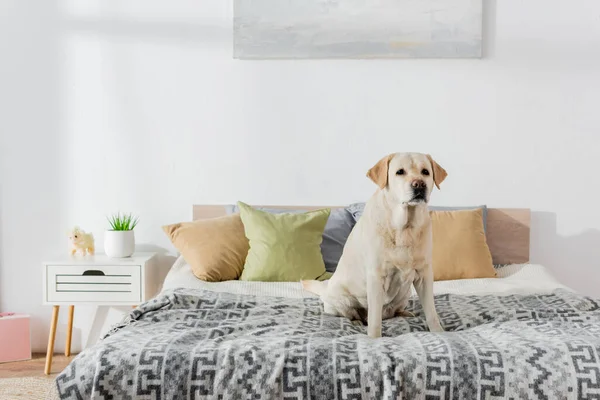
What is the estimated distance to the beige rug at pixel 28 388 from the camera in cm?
306

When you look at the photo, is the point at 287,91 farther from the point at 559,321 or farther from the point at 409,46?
the point at 559,321

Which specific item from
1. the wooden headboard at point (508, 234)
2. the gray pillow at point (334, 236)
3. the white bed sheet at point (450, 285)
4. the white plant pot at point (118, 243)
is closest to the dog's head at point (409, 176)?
the white bed sheet at point (450, 285)

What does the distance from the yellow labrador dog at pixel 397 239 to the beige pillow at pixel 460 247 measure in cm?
91

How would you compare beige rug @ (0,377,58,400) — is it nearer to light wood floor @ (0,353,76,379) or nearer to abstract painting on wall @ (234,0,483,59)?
light wood floor @ (0,353,76,379)

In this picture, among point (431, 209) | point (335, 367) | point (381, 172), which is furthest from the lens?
point (431, 209)

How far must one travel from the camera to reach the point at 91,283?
342cm

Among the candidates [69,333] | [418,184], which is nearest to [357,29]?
[418,184]

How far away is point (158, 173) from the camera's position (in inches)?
148

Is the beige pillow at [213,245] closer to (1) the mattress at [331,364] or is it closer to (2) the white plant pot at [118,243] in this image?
(2) the white plant pot at [118,243]

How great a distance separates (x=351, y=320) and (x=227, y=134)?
1588mm

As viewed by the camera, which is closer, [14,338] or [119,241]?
[119,241]

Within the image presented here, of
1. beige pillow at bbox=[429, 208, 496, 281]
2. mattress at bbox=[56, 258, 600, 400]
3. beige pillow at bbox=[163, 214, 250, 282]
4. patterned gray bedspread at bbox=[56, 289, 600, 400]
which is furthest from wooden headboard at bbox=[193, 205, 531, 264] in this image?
patterned gray bedspread at bbox=[56, 289, 600, 400]

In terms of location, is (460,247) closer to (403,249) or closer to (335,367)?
(403,249)

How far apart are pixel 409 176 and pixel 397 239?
0.21 m
